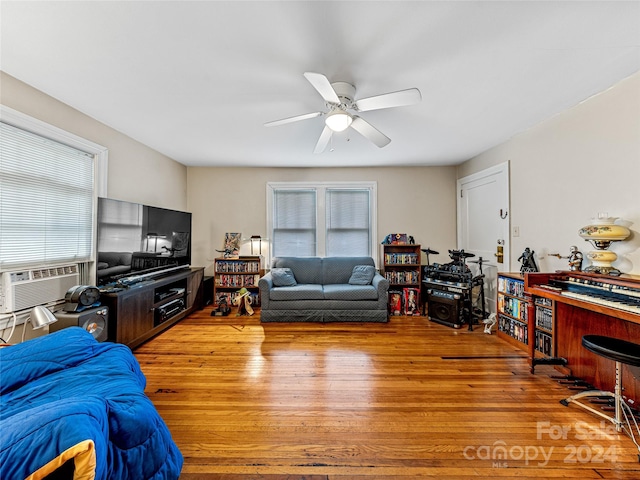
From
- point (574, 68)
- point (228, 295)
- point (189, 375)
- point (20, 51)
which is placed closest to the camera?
point (20, 51)

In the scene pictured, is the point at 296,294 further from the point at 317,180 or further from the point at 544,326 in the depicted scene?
the point at 544,326

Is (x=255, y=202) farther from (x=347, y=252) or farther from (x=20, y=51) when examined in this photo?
(x=20, y=51)

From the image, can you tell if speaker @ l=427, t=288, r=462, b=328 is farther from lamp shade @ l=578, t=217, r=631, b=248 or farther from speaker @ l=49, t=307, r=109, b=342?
speaker @ l=49, t=307, r=109, b=342

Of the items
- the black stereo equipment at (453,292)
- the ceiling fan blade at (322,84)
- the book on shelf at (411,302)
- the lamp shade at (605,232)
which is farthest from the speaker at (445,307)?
the ceiling fan blade at (322,84)

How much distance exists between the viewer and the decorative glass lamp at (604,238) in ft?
6.69

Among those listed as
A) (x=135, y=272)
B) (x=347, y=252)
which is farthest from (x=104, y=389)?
(x=347, y=252)

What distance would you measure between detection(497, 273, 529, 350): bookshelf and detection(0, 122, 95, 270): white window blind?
4705 millimetres

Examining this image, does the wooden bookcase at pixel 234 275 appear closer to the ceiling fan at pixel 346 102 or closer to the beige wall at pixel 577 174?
the ceiling fan at pixel 346 102

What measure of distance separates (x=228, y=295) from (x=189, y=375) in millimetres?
2151

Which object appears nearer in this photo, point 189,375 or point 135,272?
point 189,375

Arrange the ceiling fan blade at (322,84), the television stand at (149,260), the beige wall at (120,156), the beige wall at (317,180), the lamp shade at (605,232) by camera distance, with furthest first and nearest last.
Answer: the beige wall at (317,180), the television stand at (149,260), the beige wall at (120,156), the lamp shade at (605,232), the ceiling fan blade at (322,84)

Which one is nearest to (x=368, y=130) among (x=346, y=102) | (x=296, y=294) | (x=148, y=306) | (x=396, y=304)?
(x=346, y=102)

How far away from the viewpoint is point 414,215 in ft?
15.9

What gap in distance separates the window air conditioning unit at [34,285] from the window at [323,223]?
9.27 feet
